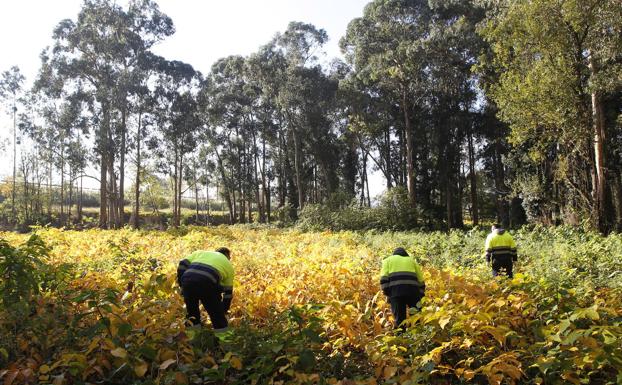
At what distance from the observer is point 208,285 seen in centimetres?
558

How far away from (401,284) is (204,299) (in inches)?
107

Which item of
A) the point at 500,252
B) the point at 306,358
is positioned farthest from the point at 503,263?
the point at 306,358

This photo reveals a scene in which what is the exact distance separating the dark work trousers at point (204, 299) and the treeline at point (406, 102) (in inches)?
507

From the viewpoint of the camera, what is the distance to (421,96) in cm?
2800

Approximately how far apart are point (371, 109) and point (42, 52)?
21.3 metres

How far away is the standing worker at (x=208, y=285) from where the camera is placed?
5551mm

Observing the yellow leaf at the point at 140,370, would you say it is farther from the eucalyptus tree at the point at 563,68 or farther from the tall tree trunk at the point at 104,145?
the tall tree trunk at the point at 104,145

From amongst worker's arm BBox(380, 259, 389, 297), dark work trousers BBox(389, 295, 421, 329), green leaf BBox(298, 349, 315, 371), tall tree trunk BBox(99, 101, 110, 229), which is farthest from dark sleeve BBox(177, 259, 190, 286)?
tall tree trunk BBox(99, 101, 110, 229)

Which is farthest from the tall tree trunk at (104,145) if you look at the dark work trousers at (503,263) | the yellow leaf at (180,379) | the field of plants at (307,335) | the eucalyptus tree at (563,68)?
the yellow leaf at (180,379)

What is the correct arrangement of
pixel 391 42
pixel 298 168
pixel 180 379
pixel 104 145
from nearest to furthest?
pixel 180 379 < pixel 391 42 < pixel 104 145 < pixel 298 168

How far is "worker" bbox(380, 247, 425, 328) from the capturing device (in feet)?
19.6

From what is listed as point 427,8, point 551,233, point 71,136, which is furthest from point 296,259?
point 71,136

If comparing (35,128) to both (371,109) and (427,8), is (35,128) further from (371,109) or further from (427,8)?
(427,8)

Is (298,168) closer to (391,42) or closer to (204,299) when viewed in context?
(391,42)
